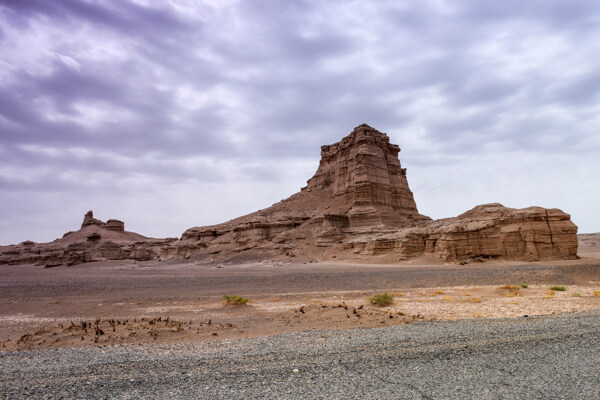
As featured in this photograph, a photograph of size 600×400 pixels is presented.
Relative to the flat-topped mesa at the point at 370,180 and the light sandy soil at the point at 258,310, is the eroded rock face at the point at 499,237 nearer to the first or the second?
the light sandy soil at the point at 258,310

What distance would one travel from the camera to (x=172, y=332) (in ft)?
32.2

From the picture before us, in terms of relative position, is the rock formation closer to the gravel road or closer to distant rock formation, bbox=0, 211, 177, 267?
distant rock formation, bbox=0, 211, 177, 267

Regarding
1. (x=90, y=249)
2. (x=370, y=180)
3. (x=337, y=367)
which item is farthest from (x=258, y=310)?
(x=90, y=249)

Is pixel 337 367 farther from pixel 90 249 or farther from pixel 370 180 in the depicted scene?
pixel 90 249

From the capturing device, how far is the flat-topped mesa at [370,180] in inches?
2785

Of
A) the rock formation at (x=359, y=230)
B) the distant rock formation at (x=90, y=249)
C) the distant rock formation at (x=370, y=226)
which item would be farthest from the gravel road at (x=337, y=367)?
the distant rock formation at (x=90, y=249)

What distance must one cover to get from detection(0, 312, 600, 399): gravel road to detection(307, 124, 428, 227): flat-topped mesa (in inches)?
2321

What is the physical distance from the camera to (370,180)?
74.6 metres

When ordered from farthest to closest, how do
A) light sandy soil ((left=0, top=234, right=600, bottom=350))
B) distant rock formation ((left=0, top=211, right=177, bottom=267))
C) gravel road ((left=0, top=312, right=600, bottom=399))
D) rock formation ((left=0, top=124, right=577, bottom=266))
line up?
distant rock formation ((left=0, top=211, right=177, bottom=267))
rock formation ((left=0, top=124, right=577, bottom=266))
light sandy soil ((left=0, top=234, right=600, bottom=350))
gravel road ((left=0, top=312, right=600, bottom=399))

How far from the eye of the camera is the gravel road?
5.01 metres

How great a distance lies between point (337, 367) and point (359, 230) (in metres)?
58.1

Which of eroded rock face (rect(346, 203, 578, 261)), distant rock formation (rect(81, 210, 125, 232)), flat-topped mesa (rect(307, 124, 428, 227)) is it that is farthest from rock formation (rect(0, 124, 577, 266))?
distant rock formation (rect(81, 210, 125, 232))

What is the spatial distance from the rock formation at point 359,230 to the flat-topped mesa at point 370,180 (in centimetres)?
22

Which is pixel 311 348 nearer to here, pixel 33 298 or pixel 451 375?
pixel 451 375
